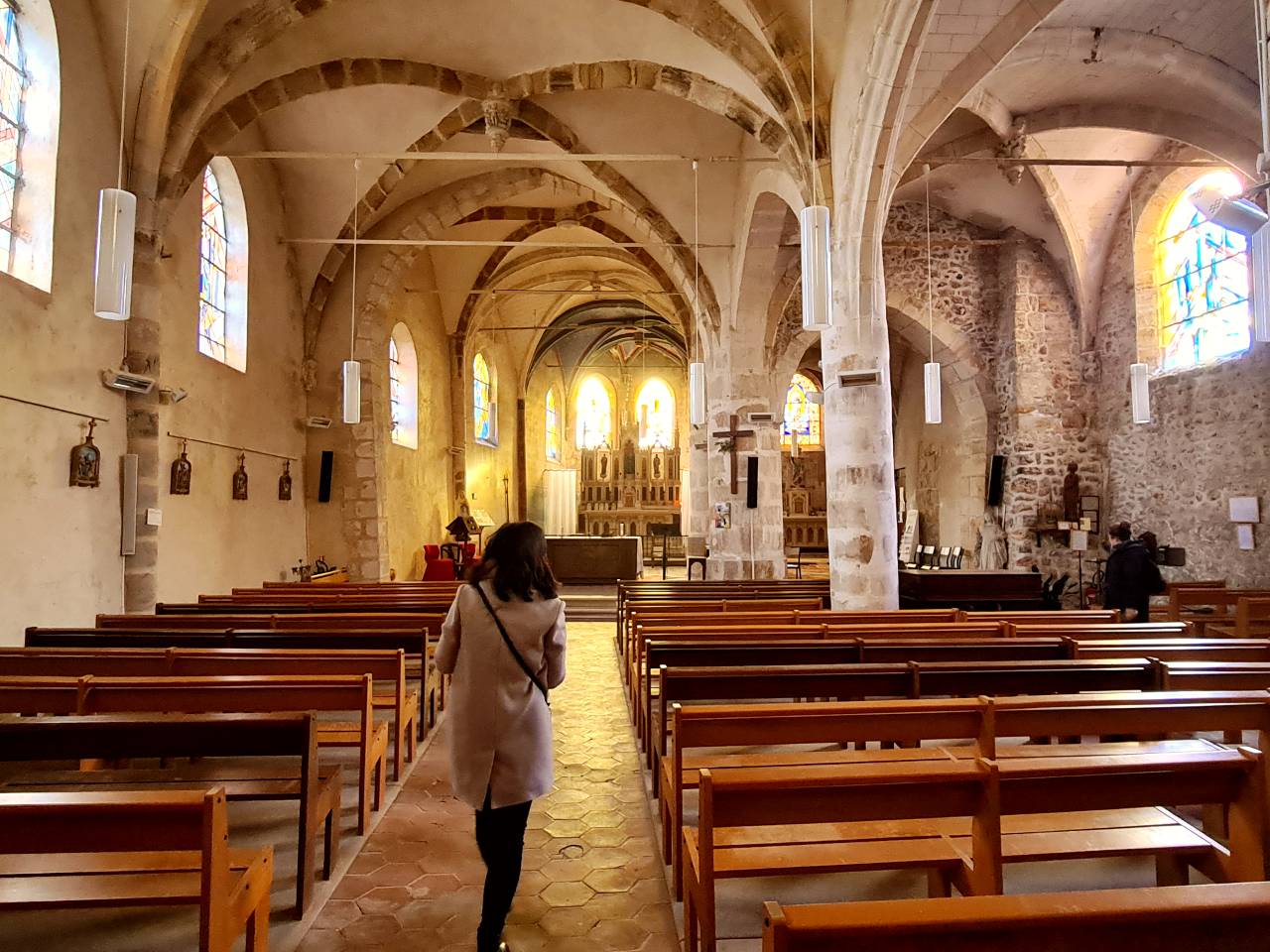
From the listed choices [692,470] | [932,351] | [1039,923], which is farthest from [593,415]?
[1039,923]

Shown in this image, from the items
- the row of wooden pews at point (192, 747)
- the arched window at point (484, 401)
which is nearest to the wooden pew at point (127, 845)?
the row of wooden pews at point (192, 747)

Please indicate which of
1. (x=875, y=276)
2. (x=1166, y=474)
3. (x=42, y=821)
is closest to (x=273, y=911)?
(x=42, y=821)

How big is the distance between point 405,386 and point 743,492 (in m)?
7.06

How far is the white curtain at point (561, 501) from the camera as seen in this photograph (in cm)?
2320

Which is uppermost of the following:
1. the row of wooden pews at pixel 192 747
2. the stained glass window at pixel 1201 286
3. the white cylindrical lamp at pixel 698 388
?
the stained glass window at pixel 1201 286

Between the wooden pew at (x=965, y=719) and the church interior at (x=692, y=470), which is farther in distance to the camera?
the wooden pew at (x=965, y=719)

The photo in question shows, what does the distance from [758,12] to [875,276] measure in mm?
2555

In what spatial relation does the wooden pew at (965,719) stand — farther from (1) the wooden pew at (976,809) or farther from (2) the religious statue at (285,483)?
(2) the religious statue at (285,483)

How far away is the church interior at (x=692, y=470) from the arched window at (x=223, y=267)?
0.07 meters

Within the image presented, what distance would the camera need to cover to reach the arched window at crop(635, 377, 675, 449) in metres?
27.2

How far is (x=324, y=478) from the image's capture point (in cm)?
1202

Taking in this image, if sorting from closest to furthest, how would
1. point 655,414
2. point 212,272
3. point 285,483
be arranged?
point 212,272, point 285,483, point 655,414

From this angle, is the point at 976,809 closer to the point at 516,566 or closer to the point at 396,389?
the point at 516,566

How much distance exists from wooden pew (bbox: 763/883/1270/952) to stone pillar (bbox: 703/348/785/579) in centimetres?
1103
